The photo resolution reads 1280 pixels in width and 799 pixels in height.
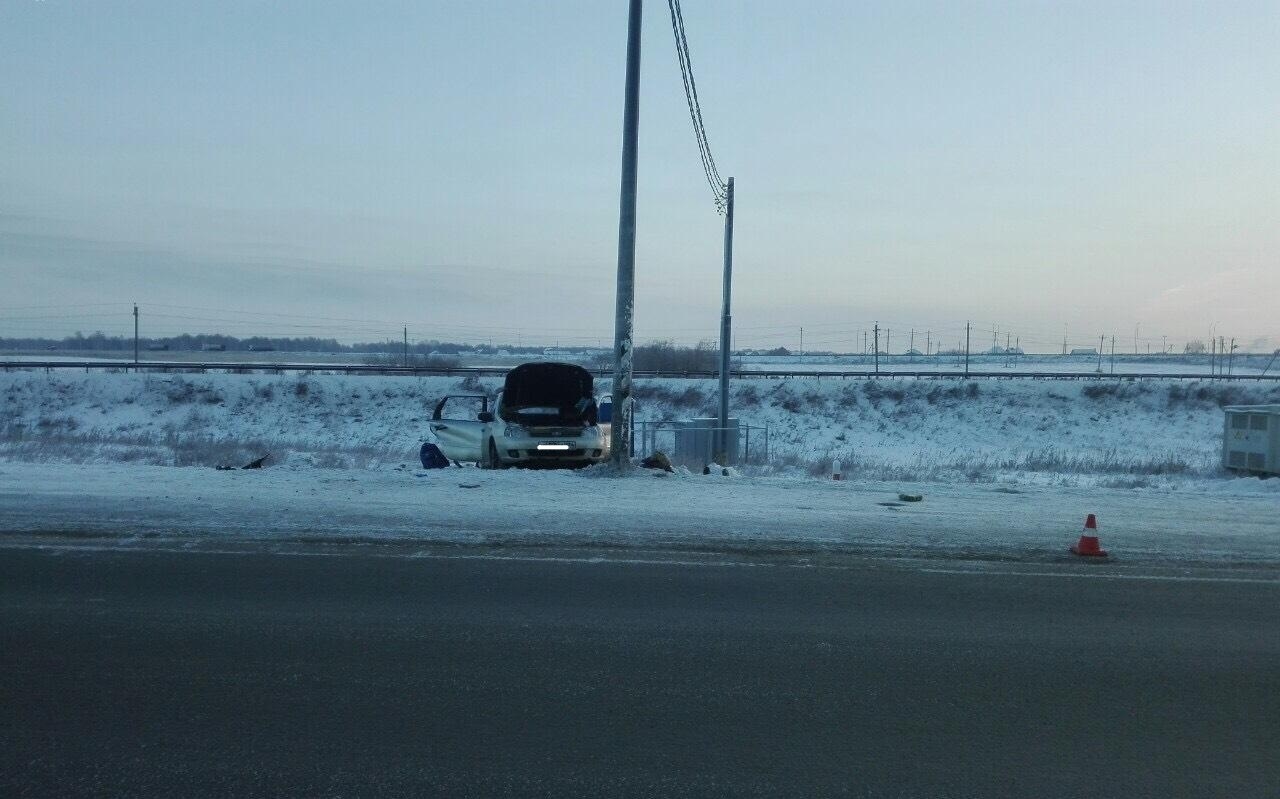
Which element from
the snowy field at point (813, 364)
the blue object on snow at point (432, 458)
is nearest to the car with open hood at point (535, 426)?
the blue object on snow at point (432, 458)

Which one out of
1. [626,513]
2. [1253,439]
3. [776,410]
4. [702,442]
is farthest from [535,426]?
[776,410]

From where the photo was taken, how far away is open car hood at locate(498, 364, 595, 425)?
1830cm

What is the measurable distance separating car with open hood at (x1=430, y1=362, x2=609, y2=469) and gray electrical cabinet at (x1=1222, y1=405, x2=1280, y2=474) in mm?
13326

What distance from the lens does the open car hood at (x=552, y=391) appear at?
18.3 m

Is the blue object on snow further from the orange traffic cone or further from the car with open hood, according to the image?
the orange traffic cone

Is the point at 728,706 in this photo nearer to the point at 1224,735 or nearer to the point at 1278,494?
the point at 1224,735

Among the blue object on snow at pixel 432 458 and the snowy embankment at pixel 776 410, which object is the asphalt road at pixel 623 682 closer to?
the blue object on snow at pixel 432 458

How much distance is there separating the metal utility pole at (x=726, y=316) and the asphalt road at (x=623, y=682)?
1453cm

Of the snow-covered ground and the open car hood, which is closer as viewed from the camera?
the snow-covered ground

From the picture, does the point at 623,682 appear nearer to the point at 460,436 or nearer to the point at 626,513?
the point at 626,513

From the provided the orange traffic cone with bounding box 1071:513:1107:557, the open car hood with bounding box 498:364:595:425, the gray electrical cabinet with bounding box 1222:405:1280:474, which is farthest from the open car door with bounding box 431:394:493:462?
the gray electrical cabinet with bounding box 1222:405:1280:474

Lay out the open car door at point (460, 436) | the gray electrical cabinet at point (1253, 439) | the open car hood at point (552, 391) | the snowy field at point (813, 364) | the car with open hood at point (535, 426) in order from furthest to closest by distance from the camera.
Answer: the snowy field at point (813, 364) < the gray electrical cabinet at point (1253, 439) < the open car door at point (460, 436) < the open car hood at point (552, 391) < the car with open hood at point (535, 426)

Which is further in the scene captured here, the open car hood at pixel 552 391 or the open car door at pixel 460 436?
the open car door at pixel 460 436

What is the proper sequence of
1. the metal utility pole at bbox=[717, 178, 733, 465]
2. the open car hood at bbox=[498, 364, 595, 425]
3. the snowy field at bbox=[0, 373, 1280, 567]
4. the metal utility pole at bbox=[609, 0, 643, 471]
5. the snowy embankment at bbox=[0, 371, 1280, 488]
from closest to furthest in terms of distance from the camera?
the snowy field at bbox=[0, 373, 1280, 567]
the metal utility pole at bbox=[609, 0, 643, 471]
the open car hood at bbox=[498, 364, 595, 425]
the metal utility pole at bbox=[717, 178, 733, 465]
the snowy embankment at bbox=[0, 371, 1280, 488]
